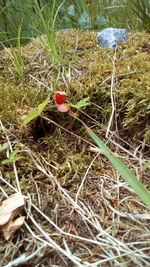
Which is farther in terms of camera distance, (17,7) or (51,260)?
(17,7)

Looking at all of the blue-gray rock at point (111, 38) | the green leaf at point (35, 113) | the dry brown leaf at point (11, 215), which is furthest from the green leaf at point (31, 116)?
the blue-gray rock at point (111, 38)

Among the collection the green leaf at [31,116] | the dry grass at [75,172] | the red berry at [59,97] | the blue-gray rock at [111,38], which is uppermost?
the blue-gray rock at [111,38]

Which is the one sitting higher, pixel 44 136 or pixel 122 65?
pixel 122 65

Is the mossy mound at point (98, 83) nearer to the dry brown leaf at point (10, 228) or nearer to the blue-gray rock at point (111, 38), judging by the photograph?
the blue-gray rock at point (111, 38)

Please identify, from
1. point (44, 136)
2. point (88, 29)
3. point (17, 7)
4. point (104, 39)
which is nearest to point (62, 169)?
point (44, 136)

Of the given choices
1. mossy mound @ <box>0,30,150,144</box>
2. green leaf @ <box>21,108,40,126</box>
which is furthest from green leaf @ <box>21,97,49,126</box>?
mossy mound @ <box>0,30,150,144</box>

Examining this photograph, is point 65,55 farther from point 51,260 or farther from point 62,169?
point 51,260

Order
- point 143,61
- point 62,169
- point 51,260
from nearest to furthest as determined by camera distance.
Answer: point 51,260, point 62,169, point 143,61

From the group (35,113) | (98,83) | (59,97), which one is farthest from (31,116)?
(98,83)

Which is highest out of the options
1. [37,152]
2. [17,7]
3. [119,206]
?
[17,7]
